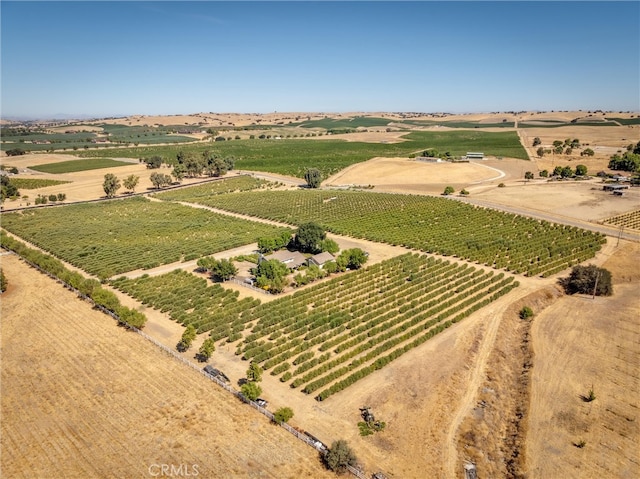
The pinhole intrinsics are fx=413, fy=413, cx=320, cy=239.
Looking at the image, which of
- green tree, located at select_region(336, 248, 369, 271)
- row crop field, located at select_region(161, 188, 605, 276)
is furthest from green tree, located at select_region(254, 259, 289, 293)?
row crop field, located at select_region(161, 188, 605, 276)

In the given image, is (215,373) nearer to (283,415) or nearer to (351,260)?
(283,415)

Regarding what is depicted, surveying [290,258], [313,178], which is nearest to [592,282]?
[290,258]

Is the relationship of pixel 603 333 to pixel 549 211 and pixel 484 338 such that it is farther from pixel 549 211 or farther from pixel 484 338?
pixel 549 211

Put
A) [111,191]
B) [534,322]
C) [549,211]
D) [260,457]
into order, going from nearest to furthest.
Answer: [260,457]
[534,322]
[549,211]
[111,191]

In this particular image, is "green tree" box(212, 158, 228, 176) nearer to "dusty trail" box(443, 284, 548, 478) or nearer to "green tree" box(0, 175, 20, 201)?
"green tree" box(0, 175, 20, 201)

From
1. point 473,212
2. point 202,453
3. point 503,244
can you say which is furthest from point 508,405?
point 473,212

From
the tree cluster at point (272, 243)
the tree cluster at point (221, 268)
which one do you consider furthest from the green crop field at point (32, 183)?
the tree cluster at point (221, 268)
